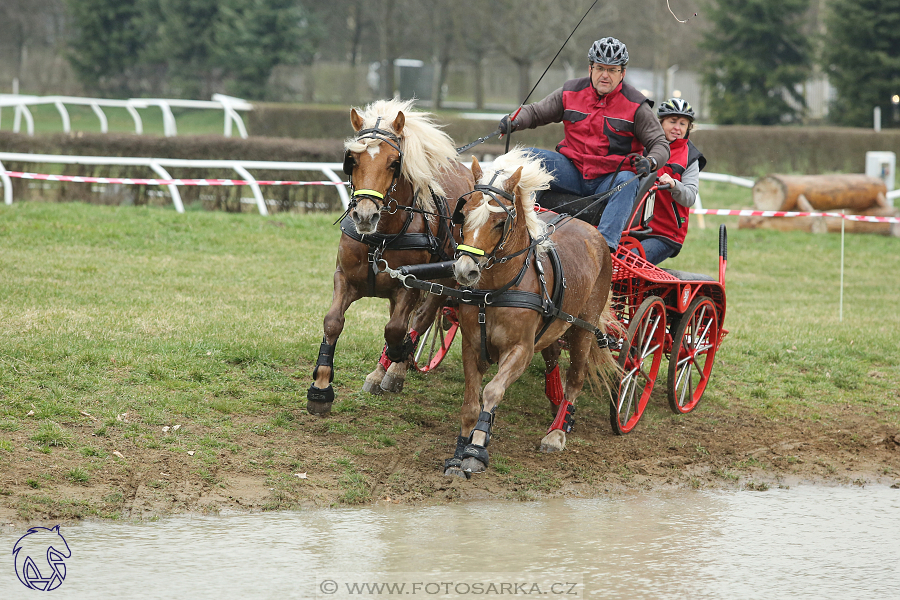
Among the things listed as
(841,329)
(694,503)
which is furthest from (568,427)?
(841,329)

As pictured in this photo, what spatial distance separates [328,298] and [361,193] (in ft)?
13.9

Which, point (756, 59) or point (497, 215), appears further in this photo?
point (756, 59)

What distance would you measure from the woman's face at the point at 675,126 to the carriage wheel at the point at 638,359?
1.34 meters

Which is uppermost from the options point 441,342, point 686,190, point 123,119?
point 123,119

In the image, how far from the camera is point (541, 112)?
23.0 feet

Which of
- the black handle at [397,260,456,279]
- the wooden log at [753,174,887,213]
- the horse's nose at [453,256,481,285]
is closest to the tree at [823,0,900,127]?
the wooden log at [753,174,887,213]

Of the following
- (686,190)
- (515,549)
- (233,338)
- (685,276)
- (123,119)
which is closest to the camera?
(515,549)

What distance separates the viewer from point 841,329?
9945mm

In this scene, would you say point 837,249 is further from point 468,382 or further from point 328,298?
point 468,382

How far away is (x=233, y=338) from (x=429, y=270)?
246 centimetres

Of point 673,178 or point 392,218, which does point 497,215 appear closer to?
point 392,218

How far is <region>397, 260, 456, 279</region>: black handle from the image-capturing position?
19.0 feet

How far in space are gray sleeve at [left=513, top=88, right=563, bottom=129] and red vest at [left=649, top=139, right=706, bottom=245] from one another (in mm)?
1005

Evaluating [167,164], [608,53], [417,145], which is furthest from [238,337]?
[167,164]
